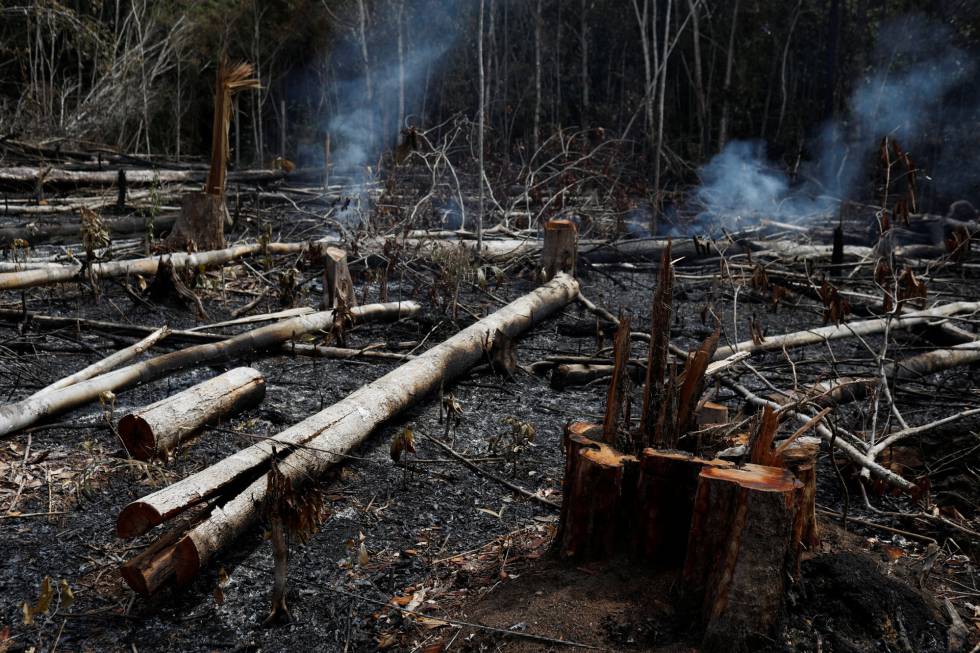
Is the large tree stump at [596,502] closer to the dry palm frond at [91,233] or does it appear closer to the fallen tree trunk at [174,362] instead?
the fallen tree trunk at [174,362]

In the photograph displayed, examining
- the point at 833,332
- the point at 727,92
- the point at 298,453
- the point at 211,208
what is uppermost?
the point at 727,92

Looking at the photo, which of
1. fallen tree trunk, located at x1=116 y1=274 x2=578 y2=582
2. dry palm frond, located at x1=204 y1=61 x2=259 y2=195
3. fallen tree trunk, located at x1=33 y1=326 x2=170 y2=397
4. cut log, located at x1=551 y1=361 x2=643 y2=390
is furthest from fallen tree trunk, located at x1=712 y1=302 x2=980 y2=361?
dry palm frond, located at x1=204 y1=61 x2=259 y2=195

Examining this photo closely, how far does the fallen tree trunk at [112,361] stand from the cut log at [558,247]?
3.43 m

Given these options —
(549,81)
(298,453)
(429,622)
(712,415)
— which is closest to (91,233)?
(298,453)

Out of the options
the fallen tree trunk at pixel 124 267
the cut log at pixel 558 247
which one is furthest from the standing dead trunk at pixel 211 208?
the cut log at pixel 558 247

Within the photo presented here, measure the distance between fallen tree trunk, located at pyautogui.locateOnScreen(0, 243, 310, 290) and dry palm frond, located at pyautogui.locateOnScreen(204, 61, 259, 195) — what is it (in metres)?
0.80

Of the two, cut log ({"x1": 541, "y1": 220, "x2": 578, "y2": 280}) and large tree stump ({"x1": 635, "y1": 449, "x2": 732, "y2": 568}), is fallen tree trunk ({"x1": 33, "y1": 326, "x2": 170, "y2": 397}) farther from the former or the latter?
cut log ({"x1": 541, "y1": 220, "x2": 578, "y2": 280})

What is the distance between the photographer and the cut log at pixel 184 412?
3.55 meters

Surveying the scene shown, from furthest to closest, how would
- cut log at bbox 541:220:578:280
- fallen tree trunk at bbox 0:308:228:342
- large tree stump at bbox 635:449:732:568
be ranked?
cut log at bbox 541:220:578:280, fallen tree trunk at bbox 0:308:228:342, large tree stump at bbox 635:449:732:568

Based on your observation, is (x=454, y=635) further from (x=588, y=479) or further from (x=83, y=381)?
(x=83, y=381)

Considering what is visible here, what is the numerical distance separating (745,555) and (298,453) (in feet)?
6.14

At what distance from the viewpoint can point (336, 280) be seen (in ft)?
19.6

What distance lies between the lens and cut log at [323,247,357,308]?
5934mm

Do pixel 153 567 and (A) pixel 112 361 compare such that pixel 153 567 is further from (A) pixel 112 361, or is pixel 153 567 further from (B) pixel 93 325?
(B) pixel 93 325
